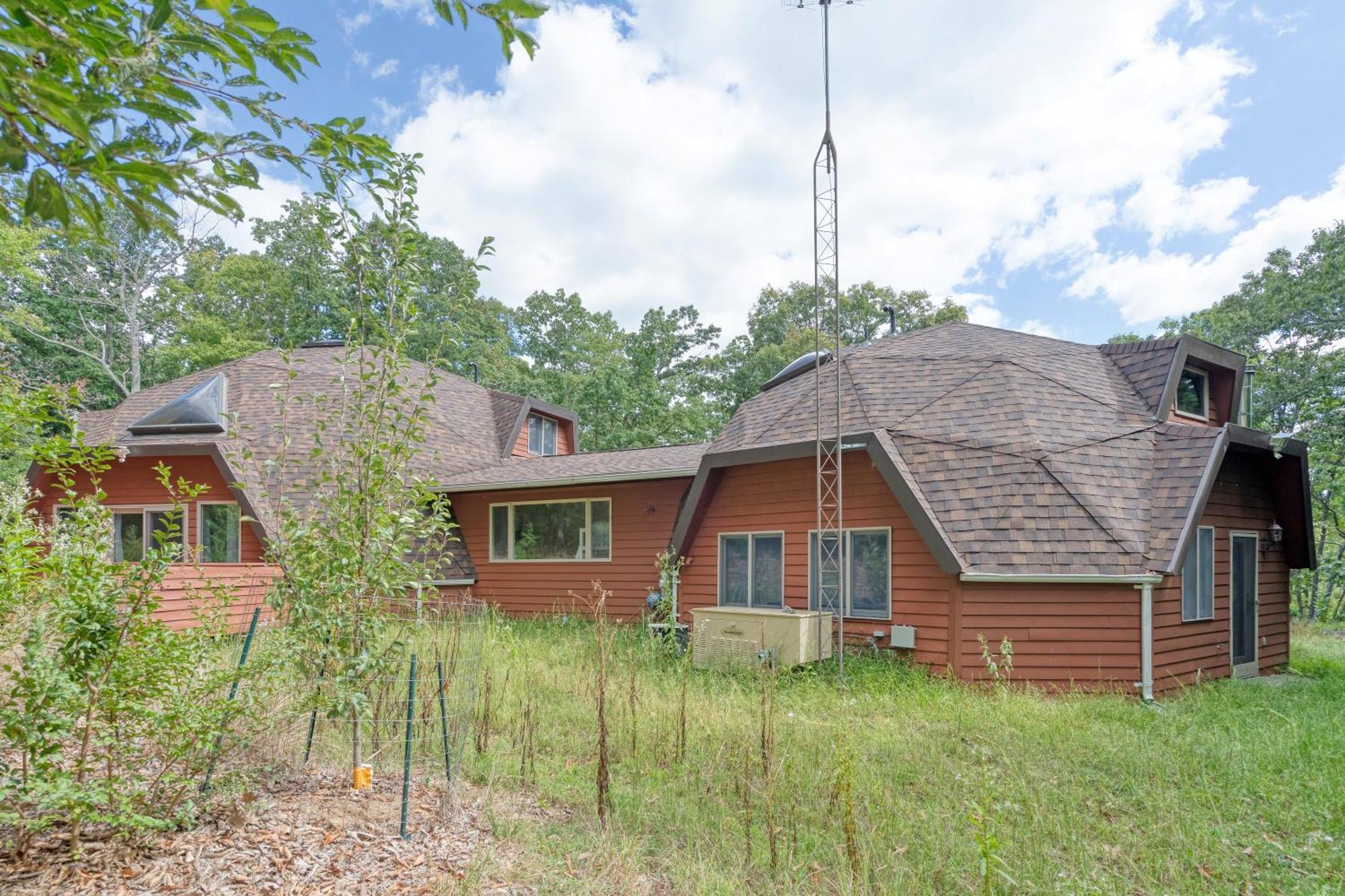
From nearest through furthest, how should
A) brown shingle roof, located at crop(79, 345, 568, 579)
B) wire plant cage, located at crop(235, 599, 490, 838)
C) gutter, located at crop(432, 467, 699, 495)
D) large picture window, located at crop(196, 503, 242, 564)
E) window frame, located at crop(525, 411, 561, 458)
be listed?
wire plant cage, located at crop(235, 599, 490, 838) < gutter, located at crop(432, 467, 699, 495) < brown shingle roof, located at crop(79, 345, 568, 579) < large picture window, located at crop(196, 503, 242, 564) < window frame, located at crop(525, 411, 561, 458)

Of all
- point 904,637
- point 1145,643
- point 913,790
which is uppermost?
point 1145,643

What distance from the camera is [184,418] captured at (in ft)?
42.7

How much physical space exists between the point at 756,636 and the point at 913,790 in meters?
4.10

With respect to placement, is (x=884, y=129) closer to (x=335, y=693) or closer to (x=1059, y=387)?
(x=1059, y=387)

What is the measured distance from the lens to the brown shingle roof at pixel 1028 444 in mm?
8156

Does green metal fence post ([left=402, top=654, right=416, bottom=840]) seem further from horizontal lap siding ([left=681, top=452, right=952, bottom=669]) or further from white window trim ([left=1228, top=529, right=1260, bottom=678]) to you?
white window trim ([left=1228, top=529, right=1260, bottom=678])

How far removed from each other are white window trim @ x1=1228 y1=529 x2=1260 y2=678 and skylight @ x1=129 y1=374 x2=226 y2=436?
1595 centimetres

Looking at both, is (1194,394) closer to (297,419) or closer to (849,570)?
(849,570)

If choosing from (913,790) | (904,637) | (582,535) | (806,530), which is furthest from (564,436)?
(913,790)

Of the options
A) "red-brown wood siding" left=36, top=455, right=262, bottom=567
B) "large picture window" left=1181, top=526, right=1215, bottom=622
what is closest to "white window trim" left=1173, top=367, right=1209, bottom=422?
"large picture window" left=1181, top=526, right=1215, bottom=622

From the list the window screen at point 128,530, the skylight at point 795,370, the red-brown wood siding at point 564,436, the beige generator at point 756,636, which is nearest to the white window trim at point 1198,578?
the beige generator at point 756,636

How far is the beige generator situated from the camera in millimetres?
8594

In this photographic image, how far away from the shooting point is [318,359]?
1709 centimetres

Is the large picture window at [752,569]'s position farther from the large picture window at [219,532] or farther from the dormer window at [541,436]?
the large picture window at [219,532]
